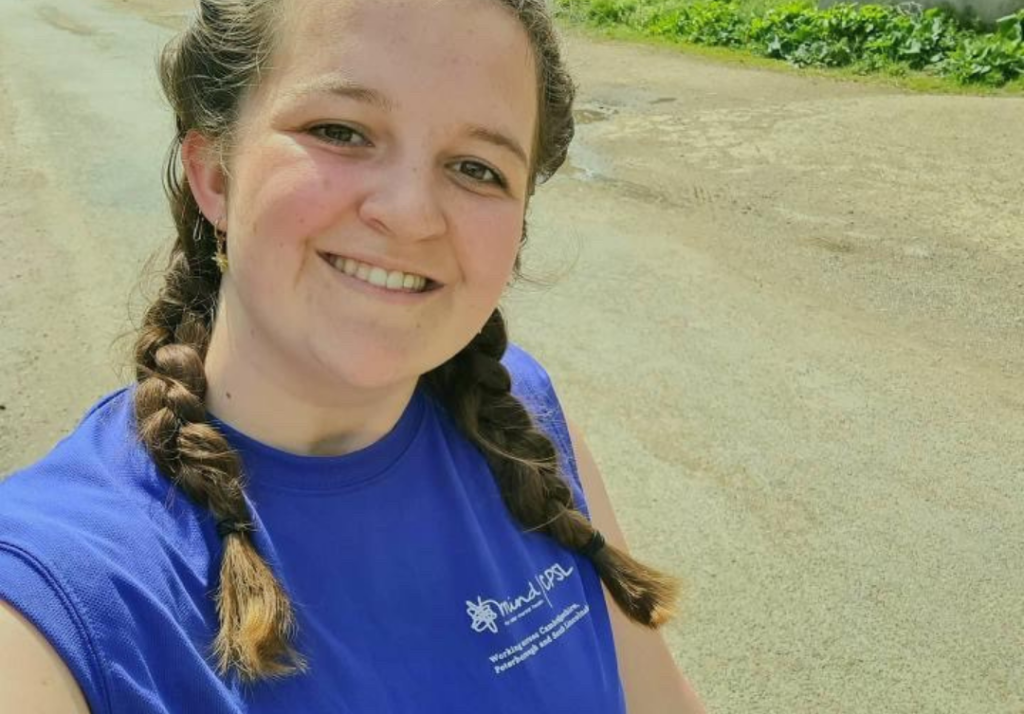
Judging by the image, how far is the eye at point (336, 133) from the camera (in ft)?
4.72

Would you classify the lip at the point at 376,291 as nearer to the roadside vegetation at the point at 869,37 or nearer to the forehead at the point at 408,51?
the forehead at the point at 408,51

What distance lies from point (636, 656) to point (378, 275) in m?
0.90

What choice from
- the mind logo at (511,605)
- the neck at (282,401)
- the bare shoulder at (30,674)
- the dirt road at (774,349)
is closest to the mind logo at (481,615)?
the mind logo at (511,605)

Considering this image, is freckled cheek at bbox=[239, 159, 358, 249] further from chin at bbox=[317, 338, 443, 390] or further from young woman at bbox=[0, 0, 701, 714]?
chin at bbox=[317, 338, 443, 390]

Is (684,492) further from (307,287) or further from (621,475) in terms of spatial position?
(307,287)

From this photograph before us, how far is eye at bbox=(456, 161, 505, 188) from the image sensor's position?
4.98 feet

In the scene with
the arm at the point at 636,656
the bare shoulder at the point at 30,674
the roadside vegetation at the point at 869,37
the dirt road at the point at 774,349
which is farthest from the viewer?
the roadside vegetation at the point at 869,37

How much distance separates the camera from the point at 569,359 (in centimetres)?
517

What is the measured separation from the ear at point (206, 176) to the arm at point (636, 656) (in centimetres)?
79

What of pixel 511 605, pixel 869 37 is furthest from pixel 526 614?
pixel 869 37

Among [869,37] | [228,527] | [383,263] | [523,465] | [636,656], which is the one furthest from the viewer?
[869,37]

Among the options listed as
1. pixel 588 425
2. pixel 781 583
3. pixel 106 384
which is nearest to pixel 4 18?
pixel 106 384

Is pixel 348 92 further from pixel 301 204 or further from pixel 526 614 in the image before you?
pixel 526 614

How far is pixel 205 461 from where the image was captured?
54.9 inches
